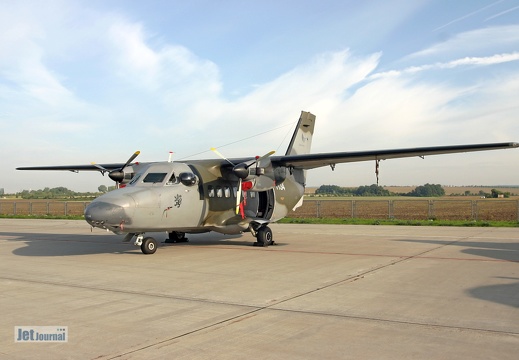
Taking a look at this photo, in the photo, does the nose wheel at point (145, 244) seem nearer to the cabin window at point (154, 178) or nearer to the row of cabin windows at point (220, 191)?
the cabin window at point (154, 178)

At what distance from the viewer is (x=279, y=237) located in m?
21.1

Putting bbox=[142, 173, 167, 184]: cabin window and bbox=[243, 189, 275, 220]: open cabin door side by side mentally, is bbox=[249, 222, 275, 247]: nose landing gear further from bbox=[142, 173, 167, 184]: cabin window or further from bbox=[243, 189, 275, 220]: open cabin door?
bbox=[142, 173, 167, 184]: cabin window

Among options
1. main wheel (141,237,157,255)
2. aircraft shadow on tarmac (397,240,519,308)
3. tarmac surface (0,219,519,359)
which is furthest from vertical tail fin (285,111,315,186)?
main wheel (141,237,157,255)

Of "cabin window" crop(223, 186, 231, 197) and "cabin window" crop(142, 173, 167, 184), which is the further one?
"cabin window" crop(223, 186, 231, 197)

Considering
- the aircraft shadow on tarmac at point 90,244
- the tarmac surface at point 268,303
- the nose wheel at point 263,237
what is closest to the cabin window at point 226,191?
the nose wheel at point 263,237

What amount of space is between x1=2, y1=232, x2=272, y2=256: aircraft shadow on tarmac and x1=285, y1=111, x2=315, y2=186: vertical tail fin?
3.58m

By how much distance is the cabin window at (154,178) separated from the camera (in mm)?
15086

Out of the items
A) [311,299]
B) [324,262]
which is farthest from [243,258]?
[311,299]

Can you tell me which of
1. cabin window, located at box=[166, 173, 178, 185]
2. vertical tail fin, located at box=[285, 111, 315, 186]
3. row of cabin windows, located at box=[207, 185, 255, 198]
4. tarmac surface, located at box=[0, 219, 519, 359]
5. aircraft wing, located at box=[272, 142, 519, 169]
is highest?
vertical tail fin, located at box=[285, 111, 315, 186]

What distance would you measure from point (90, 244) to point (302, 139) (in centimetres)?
1026

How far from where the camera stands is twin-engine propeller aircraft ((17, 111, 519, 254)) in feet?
45.5

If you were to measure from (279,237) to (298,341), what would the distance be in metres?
15.2

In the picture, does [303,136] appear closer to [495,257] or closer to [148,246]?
[148,246]

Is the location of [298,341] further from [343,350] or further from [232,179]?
[232,179]
